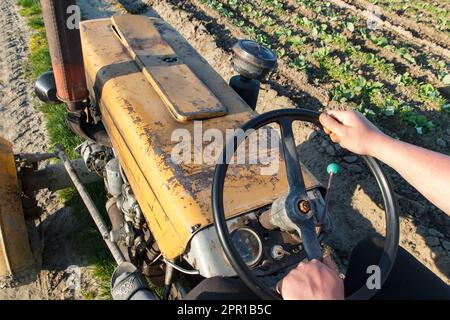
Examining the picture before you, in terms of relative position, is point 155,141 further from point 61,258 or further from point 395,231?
point 61,258

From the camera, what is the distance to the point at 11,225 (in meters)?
2.39

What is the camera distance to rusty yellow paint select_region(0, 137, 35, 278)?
7.74 ft

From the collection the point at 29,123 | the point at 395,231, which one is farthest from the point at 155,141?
the point at 29,123

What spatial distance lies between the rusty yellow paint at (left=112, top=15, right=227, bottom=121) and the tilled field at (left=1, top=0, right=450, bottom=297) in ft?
6.02

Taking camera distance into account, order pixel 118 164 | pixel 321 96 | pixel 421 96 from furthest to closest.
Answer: pixel 421 96, pixel 321 96, pixel 118 164

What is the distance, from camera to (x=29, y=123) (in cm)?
425

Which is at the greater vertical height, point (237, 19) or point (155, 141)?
point (155, 141)

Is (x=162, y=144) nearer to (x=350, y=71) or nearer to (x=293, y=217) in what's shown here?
(x=293, y=217)

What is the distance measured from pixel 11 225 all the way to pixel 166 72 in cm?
124

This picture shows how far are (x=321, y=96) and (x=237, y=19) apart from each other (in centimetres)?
260

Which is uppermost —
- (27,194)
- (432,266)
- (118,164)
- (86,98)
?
(86,98)

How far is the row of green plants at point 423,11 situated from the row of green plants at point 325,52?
5.11 ft

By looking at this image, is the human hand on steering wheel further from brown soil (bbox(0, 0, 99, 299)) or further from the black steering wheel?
brown soil (bbox(0, 0, 99, 299))
